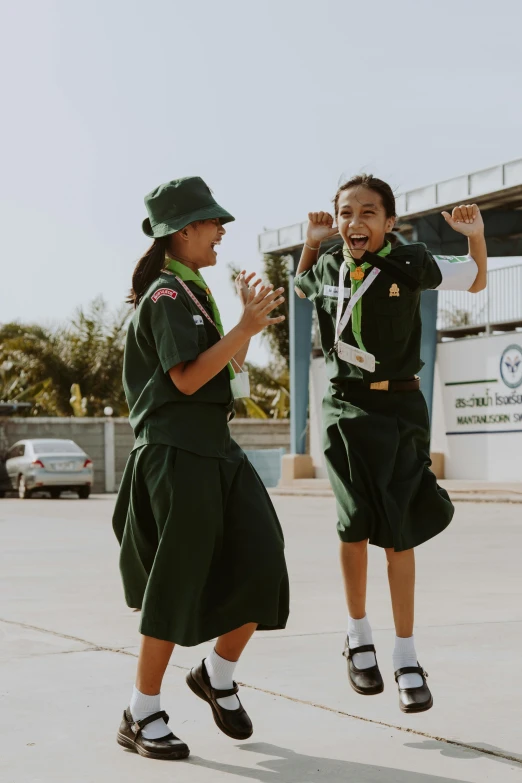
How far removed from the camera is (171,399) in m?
3.39

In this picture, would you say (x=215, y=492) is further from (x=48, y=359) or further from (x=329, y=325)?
(x=48, y=359)

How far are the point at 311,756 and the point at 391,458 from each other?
102cm

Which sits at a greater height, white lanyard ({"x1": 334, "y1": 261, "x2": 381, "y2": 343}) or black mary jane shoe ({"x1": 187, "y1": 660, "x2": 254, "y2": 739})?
white lanyard ({"x1": 334, "y1": 261, "x2": 381, "y2": 343})

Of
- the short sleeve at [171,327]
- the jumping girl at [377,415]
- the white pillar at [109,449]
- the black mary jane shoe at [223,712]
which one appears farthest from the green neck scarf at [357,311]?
the white pillar at [109,449]

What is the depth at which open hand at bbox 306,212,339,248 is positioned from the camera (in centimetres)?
420

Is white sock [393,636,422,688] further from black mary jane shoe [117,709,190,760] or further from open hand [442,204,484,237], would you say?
open hand [442,204,484,237]

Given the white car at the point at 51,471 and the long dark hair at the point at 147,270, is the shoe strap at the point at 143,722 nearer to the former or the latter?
the long dark hair at the point at 147,270

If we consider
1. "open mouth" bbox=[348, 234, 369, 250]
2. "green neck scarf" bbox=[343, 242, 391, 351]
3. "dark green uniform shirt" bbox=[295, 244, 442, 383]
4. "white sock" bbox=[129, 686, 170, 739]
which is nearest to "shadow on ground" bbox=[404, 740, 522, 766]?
"white sock" bbox=[129, 686, 170, 739]

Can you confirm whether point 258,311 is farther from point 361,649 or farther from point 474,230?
point 361,649

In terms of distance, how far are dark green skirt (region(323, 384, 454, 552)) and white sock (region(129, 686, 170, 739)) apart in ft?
2.90

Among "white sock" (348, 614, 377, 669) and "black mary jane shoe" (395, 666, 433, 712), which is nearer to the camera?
"black mary jane shoe" (395, 666, 433, 712)

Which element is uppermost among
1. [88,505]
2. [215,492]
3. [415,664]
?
[215,492]

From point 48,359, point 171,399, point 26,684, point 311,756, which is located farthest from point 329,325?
point 48,359

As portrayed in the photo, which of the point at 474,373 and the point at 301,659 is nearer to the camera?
the point at 301,659
